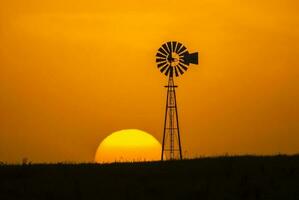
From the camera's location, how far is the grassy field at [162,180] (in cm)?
1703

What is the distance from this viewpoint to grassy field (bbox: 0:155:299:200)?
1703 centimetres

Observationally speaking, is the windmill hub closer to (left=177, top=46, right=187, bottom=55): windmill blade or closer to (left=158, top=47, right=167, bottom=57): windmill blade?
(left=177, top=46, right=187, bottom=55): windmill blade

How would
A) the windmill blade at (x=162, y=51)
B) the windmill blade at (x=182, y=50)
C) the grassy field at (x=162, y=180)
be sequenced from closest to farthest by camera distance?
the grassy field at (x=162, y=180) < the windmill blade at (x=182, y=50) < the windmill blade at (x=162, y=51)

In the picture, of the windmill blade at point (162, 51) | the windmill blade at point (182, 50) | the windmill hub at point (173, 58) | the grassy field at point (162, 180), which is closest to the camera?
the grassy field at point (162, 180)

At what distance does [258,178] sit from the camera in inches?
752

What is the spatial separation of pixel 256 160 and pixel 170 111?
18.5 meters

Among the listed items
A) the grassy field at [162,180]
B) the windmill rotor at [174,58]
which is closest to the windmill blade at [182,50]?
the windmill rotor at [174,58]

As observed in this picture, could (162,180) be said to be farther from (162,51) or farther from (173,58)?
(162,51)

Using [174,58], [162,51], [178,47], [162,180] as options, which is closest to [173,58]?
[174,58]

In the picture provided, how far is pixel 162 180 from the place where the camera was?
62.8ft

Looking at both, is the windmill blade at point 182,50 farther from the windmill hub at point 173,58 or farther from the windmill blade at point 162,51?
the windmill blade at point 162,51

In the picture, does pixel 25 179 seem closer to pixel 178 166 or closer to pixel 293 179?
pixel 178 166

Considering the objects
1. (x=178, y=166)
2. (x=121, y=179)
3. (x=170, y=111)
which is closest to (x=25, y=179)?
(x=121, y=179)

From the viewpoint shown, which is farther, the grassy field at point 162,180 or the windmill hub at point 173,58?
the windmill hub at point 173,58
